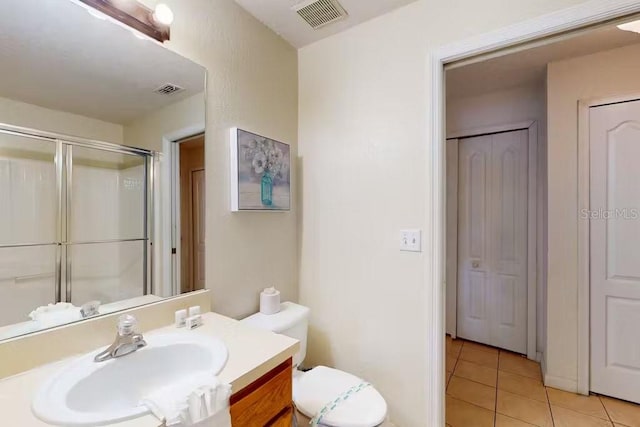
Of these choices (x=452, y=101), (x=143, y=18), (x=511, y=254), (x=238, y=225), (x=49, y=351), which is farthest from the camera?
(x=452, y=101)

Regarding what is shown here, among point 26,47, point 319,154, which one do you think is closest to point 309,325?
point 319,154

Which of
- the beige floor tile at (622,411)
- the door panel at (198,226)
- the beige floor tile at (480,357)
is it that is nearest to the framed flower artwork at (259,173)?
the door panel at (198,226)

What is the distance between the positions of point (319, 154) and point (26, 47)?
130 cm

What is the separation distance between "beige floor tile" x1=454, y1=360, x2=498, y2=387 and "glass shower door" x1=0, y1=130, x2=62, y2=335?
265 cm

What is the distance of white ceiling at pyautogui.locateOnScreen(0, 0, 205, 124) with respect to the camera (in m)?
0.90

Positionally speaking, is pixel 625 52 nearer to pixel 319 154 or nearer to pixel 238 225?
pixel 319 154

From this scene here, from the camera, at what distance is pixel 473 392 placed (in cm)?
212

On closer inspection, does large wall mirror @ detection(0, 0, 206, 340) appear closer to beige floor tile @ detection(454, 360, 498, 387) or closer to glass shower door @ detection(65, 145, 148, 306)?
glass shower door @ detection(65, 145, 148, 306)

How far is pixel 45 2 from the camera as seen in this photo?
945 mm

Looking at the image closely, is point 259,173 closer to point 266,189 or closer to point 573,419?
point 266,189

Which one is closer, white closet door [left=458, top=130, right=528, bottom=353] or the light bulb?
the light bulb

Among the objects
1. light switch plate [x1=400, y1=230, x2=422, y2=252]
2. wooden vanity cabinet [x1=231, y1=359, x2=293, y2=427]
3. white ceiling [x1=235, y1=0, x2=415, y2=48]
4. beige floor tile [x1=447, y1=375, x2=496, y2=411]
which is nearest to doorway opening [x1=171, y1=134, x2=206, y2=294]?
wooden vanity cabinet [x1=231, y1=359, x2=293, y2=427]

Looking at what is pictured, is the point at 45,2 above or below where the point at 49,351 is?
above

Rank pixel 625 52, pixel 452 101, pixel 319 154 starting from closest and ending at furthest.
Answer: pixel 319 154 < pixel 625 52 < pixel 452 101
